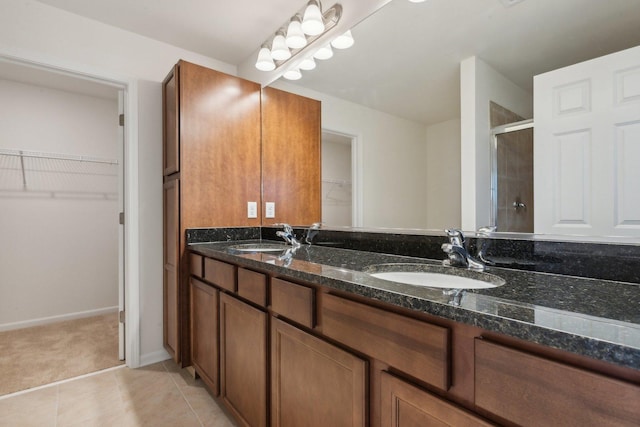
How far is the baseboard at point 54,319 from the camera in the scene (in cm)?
282

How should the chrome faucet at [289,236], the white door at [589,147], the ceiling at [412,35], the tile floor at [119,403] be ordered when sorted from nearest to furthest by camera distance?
1. the white door at [589,147]
2. the ceiling at [412,35]
3. the tile floor at [119,403]
4. the chrome faucet at [289,236]

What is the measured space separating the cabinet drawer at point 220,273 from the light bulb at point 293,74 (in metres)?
1.27

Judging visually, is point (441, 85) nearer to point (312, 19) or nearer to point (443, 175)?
point (443, 175)

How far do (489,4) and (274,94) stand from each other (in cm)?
147

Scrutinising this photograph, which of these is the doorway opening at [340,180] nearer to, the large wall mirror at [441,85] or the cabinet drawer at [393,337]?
the large wall mirror at [441,85]

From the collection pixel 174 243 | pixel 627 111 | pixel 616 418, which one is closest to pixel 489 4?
pixel 627 111

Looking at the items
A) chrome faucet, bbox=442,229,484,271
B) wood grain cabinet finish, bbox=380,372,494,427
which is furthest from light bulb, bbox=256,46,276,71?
wood grain cabinet finish, bbox=380,372,494,427

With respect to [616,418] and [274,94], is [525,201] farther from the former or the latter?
[274,94]

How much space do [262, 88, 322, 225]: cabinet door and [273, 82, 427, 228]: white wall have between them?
0.97ft

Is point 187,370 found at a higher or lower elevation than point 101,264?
lower

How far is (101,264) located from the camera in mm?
3309

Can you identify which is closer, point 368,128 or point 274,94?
point 368,128

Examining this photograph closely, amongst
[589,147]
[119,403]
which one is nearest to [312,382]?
[589,147]

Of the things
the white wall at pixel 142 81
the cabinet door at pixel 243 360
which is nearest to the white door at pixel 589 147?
the cabinet door at pixel 243 360
